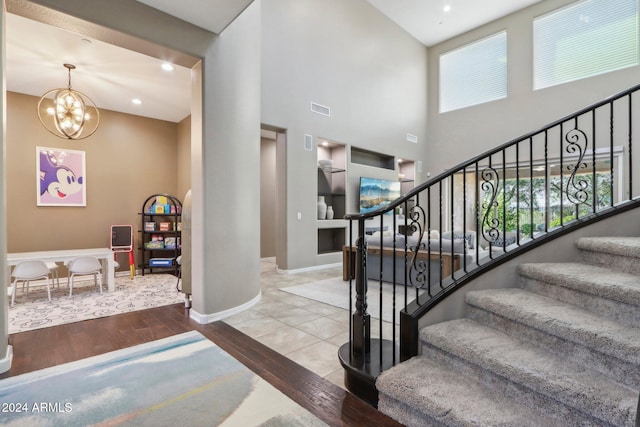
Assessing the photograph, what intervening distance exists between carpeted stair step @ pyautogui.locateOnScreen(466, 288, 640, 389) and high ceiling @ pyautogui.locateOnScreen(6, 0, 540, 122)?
3237mm

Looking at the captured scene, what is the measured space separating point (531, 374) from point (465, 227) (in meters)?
2.70

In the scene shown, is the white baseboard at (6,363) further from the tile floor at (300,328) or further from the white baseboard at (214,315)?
the tile floor at (300,328)

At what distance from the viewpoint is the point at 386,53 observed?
8.04 meters

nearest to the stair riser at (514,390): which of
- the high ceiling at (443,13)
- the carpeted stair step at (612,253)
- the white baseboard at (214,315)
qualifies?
the carpeted stair step at (612,253)

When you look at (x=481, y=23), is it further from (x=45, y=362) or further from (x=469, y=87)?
(x=45, y=362)

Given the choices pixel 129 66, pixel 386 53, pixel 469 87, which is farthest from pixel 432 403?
pixel 469 87

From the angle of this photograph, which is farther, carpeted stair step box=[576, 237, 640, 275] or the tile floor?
the tile floor

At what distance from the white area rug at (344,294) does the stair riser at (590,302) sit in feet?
5.08

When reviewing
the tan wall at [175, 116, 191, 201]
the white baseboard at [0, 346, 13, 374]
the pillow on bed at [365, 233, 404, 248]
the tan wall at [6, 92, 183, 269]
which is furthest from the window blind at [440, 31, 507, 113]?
the white baseboard at [0, 346, 13, 374]

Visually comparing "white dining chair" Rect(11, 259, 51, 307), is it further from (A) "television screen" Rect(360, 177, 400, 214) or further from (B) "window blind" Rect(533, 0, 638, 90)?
(B) "window blind" Rect(533, 0, 638, 90)

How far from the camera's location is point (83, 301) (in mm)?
4258

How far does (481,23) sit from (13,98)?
1022 cm

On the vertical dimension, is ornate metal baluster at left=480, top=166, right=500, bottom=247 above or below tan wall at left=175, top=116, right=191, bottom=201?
below

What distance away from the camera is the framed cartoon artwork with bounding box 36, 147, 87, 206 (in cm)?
552
